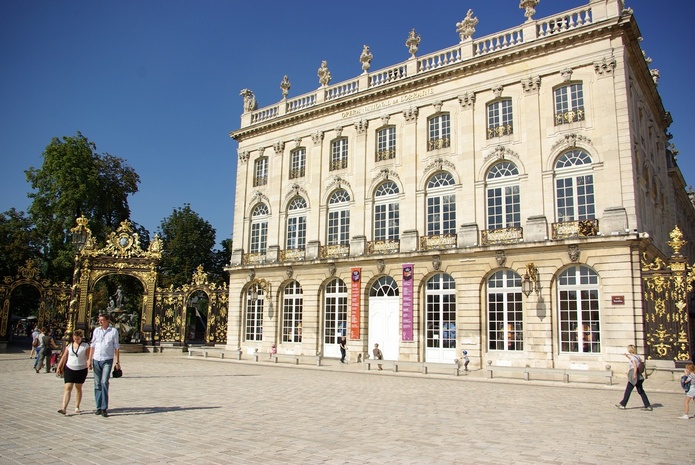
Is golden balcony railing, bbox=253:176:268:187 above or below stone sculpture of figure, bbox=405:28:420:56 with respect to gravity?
below

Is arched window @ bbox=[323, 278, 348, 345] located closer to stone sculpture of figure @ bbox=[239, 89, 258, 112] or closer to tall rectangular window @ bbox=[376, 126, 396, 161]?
tall rectangular window @ bbox=[376, 126, 396, 161]

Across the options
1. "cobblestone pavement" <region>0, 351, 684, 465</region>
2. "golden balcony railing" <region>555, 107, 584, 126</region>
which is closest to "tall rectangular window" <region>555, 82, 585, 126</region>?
"golden balcony railing" <region>555, 107, 584, 126</region>

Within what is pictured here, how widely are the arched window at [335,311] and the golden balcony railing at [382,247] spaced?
2.54 m

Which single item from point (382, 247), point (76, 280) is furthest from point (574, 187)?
point (76, 280)

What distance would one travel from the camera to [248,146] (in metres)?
35.5

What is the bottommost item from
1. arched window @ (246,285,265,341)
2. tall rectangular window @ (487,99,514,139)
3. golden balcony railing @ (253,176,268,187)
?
arched window @ (246,285,265,341)

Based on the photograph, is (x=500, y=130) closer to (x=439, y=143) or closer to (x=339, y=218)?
(x=439, y=143)

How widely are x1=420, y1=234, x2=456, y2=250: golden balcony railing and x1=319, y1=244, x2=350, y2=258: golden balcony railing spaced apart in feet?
14.8

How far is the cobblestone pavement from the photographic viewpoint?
23.6ft

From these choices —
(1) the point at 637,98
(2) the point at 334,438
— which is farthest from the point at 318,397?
(1) the point at 637,98

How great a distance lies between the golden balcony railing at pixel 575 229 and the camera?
2169 cm

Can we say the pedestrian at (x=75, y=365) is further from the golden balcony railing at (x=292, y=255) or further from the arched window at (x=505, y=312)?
the golden balcony railing at (x=292, y=255)

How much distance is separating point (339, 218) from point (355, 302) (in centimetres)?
490

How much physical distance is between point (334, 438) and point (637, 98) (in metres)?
23.2
